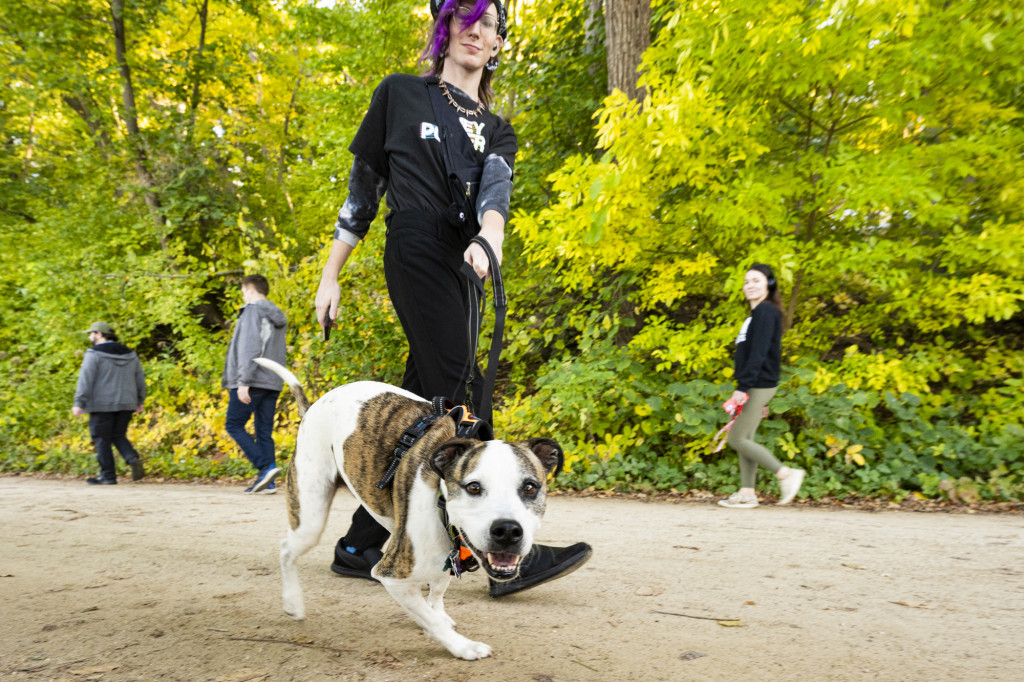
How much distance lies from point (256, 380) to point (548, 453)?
5.15 m

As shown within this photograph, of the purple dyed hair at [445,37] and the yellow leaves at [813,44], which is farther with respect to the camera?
the yellow leaves at [813,44]

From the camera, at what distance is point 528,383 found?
866cm

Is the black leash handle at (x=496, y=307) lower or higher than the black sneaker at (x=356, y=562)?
higher

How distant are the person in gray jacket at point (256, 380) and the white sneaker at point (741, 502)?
453cm

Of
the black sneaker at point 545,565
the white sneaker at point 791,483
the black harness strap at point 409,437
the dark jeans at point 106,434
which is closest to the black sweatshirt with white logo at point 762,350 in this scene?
the white sneaker at point 791,483

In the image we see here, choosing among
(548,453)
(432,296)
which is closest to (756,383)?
(548,453)

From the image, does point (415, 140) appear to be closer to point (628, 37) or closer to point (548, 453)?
point (548, 453)

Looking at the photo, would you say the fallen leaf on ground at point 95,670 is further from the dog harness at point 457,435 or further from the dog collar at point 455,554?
the dog collar at point 455,554

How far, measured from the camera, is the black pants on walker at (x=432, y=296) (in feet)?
8.06

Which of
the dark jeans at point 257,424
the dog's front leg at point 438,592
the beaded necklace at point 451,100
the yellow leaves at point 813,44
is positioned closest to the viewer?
the dog's front leg at point 438,592

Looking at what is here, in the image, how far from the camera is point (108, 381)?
7.79m

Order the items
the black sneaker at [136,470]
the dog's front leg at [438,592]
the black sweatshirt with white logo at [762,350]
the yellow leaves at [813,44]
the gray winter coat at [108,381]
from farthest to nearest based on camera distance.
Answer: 1. the black sneaker at [136,470]
2. the gray winter coat at [108,381]
3. the black sweatshirt with white logo at [762,350]
4. the yellow leaves at [813,44]
5. the dog's front leg at [438,592]

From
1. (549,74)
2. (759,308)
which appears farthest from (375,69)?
(759,308)

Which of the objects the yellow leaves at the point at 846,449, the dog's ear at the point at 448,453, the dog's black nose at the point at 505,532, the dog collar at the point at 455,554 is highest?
the dog's ear at the point at 448,453
